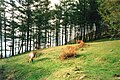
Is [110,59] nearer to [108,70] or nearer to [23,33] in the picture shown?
[108,70]

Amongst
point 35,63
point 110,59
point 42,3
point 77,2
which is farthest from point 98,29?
point 110,59

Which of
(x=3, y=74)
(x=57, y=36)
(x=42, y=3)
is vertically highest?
(x=42, y=3)

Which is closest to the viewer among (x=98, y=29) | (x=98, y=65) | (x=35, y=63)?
(x=98, y=65)

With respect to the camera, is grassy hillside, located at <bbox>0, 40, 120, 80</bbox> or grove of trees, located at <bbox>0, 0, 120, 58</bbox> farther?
grove of trees, located at <bbox>0, 0, 120, 58</bbox>

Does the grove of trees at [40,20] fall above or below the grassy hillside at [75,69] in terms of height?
above

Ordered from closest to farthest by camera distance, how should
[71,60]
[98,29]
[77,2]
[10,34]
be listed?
1. [71,60]
2. [10,34]
3. [77,2]
4. [98,29]

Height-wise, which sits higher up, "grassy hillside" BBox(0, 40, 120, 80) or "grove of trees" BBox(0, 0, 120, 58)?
"grove of trees" BBox(0, 0, 120, 58)

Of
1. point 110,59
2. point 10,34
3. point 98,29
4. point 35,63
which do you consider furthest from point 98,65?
point 98,29

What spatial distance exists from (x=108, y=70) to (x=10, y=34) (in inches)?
2140

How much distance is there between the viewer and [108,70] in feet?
69.3

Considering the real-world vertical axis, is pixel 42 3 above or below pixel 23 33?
above

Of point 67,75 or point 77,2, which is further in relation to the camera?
point 77,2

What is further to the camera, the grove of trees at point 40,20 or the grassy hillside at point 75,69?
the grove of trees at point 40,20

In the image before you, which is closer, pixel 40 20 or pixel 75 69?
pixel 75 69
